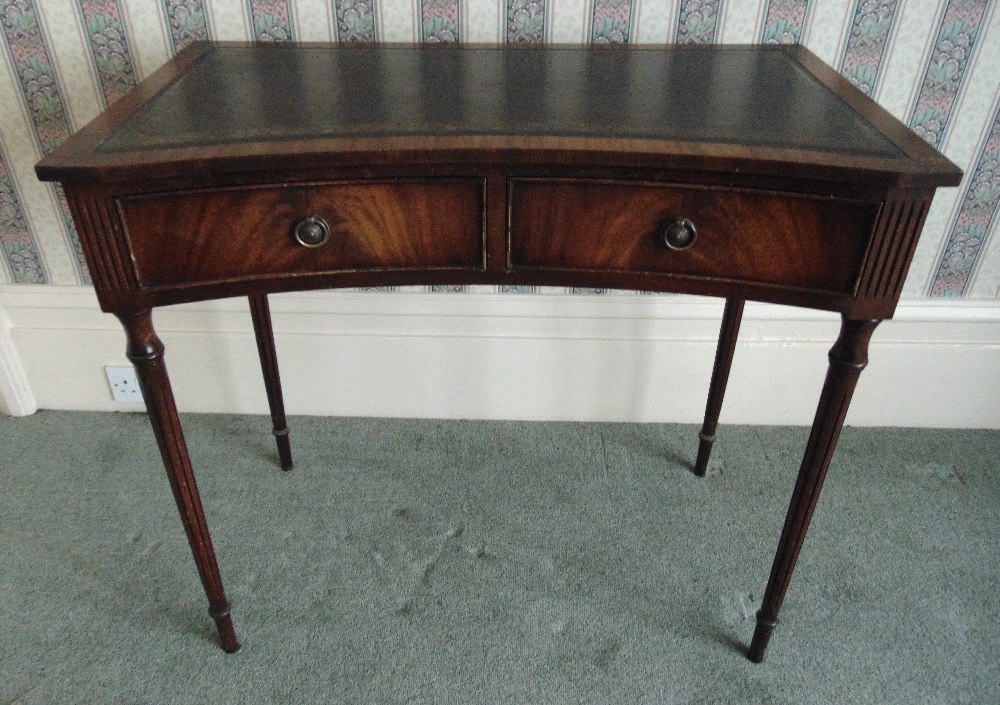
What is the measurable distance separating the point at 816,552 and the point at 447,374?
84cm

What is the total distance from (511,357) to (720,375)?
0.45 metres

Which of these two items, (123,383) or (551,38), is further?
(123,383)

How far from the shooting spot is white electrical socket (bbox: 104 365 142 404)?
5.68 ft

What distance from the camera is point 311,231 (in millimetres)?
936

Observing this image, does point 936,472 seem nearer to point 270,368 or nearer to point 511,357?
point 511,357

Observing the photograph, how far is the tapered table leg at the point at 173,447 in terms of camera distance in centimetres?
97

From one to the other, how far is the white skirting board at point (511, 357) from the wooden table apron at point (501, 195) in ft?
2.07

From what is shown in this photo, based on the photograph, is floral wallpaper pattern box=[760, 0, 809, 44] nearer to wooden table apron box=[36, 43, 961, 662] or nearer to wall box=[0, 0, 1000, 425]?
wall box=[0, 0, 1000, 425]

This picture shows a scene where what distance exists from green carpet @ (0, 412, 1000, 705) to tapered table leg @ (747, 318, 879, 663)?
0.12 metres

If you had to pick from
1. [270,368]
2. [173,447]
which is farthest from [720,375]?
[173,447]

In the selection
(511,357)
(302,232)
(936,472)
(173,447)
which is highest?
(302,232)

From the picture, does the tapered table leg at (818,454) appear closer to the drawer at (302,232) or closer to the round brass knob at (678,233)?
the round brass knob at (678,233)

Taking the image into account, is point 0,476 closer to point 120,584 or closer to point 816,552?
point 120,584

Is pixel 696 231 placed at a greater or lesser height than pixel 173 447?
greater
